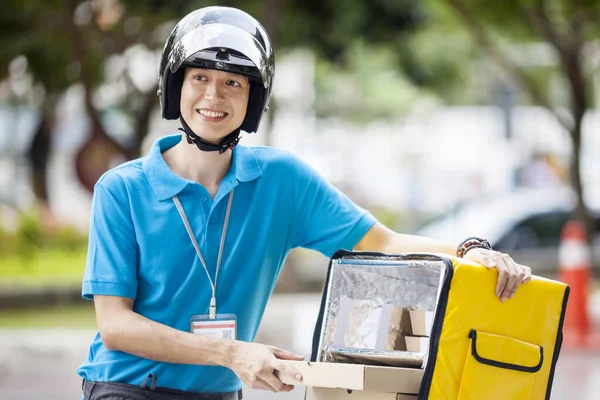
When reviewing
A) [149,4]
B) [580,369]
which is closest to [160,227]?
[580,369]

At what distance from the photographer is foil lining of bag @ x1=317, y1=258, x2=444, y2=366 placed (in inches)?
115

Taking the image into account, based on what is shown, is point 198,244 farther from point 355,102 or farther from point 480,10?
point 355,102

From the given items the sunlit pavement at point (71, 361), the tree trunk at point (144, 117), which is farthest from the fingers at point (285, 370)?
the tree trunk at point (144, 117)

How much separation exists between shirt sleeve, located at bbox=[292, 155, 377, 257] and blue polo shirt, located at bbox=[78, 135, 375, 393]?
0.07 meters

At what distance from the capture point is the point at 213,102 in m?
2.81

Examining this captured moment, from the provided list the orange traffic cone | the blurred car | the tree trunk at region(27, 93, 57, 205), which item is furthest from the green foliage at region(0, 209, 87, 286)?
the orange traffic cone

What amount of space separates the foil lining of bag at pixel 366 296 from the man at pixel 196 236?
0.11 meters

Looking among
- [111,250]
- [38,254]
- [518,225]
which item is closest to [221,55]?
[111,250]

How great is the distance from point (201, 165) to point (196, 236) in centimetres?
24

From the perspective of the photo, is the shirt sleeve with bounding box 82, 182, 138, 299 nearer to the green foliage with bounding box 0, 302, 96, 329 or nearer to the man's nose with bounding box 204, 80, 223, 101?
the man's nose with bounding box 204, 80, 223, 101

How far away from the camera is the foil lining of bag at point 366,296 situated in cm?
291

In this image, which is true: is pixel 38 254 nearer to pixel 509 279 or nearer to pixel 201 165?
→ pixel 201 165

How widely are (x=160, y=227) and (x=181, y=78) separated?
0.46m

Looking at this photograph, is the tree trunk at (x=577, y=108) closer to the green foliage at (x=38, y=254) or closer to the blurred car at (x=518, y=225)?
the blurred car at (x=518, y=225)
